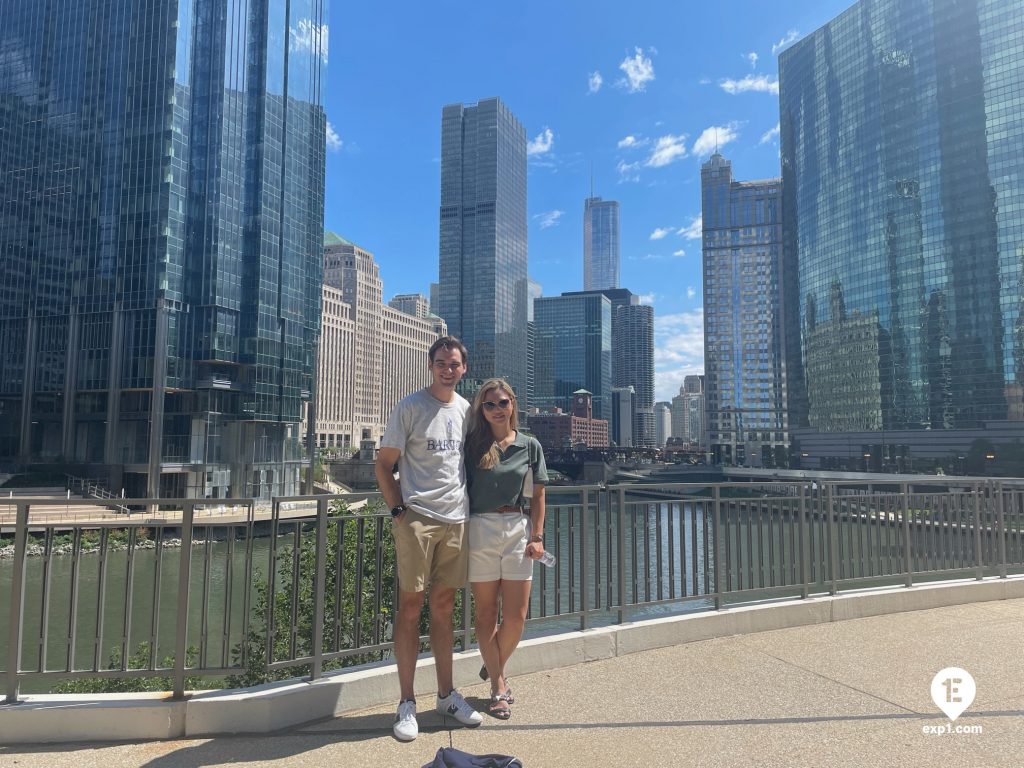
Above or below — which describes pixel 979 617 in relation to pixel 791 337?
below

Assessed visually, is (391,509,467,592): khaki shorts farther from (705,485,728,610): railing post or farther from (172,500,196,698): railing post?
(705,485,728,610): railing post

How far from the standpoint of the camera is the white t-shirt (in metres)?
3.55

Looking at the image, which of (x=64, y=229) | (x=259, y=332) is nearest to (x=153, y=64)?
(x=64, y=229)

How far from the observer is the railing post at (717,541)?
557 cm

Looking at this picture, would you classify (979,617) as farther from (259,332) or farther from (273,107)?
(273,107)

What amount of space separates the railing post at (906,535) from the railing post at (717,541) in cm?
228

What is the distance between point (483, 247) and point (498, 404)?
185 meters

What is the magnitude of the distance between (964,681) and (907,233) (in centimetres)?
10650

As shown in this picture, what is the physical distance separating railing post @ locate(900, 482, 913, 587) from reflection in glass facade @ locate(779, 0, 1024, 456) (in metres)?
94.4

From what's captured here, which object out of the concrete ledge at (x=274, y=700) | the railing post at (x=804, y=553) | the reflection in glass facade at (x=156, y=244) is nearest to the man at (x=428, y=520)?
the concrete ledge at (x=274, y=700)

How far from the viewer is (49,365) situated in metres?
58.9

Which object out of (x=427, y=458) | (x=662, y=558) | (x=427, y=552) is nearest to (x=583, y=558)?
(x=662, y=558)

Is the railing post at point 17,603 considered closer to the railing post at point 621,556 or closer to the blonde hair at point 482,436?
the blonde hair at point 482,436

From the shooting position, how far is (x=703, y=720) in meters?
3.55
